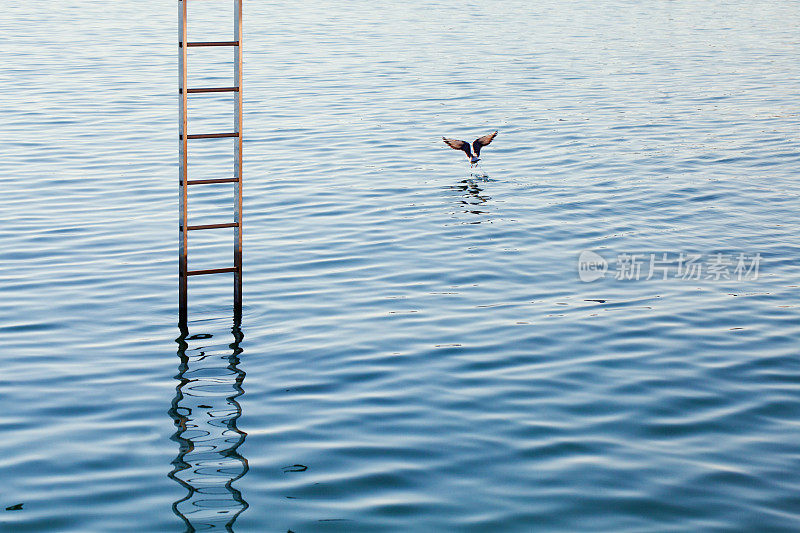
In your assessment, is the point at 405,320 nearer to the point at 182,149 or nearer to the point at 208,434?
the point at 182,149

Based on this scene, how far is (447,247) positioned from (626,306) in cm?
323

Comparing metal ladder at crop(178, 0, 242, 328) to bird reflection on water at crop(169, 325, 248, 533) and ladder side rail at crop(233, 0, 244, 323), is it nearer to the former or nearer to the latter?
ladder side rail at crop(233, 0, 244, 323)

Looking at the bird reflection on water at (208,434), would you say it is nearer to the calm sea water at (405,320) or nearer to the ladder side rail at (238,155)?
the calm sea water at (405,320)

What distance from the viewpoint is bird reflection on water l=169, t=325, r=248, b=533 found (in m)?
7.57

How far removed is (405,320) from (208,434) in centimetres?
336

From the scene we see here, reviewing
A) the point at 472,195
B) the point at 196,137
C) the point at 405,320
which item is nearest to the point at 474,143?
the point at 472,195

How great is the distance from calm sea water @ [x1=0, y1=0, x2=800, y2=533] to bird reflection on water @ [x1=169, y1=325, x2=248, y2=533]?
0.09 ft

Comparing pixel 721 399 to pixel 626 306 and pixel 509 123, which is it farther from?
pixel 509 123

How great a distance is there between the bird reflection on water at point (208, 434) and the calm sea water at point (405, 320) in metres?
0.03

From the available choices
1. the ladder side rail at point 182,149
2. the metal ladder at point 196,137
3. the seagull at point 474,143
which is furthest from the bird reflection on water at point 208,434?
the seagull at point 474,143

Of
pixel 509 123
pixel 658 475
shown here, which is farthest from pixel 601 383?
pixel 509 123

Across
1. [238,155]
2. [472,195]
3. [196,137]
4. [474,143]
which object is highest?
[474,143]

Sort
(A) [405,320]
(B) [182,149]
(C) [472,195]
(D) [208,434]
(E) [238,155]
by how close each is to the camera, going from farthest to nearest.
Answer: (C) [472,195], (A) [405,320], (E) [238,155], (B) [182,149], (D) [208,434]

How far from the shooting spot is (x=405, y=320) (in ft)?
38.2
